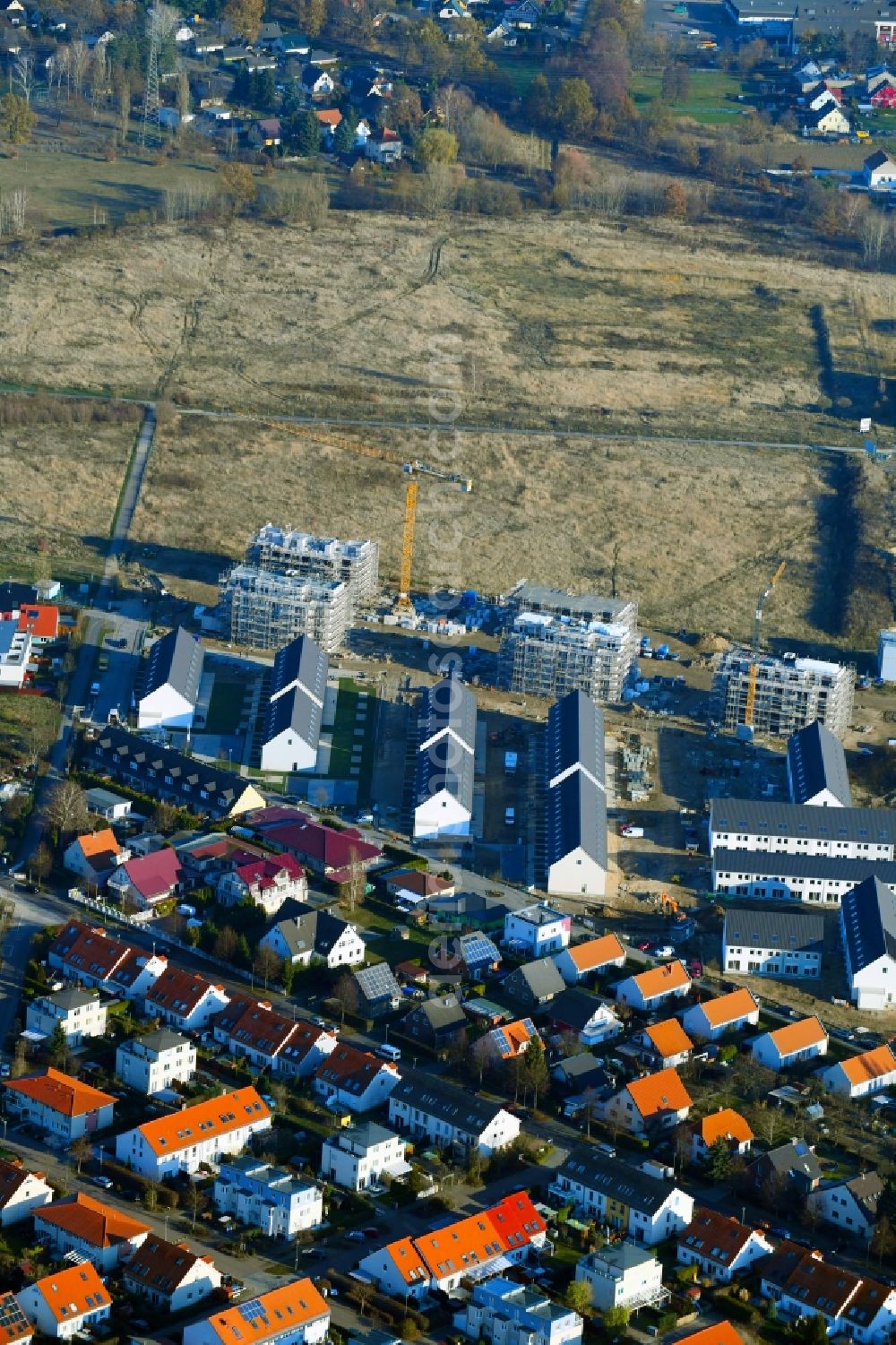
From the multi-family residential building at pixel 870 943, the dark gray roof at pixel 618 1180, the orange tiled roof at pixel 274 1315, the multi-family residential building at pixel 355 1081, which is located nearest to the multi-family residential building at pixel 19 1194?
the orange tiled roof at pixel 274 1315

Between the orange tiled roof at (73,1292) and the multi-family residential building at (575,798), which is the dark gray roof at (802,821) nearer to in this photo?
the multi-family residential building at (575,798)

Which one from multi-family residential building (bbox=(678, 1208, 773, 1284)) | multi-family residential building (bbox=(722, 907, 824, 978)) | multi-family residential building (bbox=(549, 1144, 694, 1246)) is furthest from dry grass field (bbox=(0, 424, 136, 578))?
multi-family residential building (bbox=(678, 1208, 773, 1284))

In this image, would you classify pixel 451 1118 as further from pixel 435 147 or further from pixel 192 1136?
pixel 435 147

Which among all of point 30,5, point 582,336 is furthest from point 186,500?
point 30,5

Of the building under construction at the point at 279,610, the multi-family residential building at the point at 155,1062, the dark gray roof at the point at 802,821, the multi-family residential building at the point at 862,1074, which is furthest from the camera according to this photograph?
the building under construction at the point at 279,610

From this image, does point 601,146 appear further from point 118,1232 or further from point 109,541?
point 118,1232
